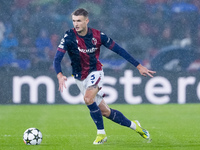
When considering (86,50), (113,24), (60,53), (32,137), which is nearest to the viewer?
(32,137)

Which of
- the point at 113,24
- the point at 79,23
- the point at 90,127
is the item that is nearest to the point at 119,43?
the point at 113,24

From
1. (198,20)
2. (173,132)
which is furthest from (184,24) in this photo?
(173,132)

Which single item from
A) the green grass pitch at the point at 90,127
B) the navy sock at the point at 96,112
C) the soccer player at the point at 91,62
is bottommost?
the green grass pitch at the point at 90,127

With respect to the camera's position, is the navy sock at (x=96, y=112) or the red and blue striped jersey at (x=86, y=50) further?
the red and blue striped jersey at (x=86, y=50)

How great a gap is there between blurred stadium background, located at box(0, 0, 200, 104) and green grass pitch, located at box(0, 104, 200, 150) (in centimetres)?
37

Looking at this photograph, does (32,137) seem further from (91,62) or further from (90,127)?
(90,127)

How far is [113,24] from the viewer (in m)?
15.9

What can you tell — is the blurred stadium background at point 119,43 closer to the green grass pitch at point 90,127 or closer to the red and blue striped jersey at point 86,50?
the green grass pitch at point 90,127

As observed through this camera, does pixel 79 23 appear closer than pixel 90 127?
Yes

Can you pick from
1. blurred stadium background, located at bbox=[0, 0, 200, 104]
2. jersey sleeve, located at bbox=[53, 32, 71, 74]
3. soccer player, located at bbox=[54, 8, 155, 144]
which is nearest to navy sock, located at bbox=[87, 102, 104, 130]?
soccer player, located at bbox=[54, 8, 155, 144]

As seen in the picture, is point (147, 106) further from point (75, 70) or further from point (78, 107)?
point (75, 70)

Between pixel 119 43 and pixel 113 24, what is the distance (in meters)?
0.68

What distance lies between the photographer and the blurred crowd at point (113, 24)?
15578mm

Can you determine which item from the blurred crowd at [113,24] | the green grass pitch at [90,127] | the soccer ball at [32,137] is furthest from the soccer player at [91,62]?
the blurred crowd at [113,24]
